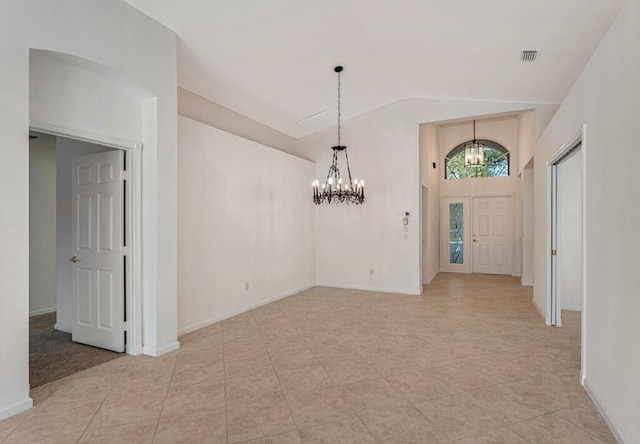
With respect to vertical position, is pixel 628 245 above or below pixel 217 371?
above

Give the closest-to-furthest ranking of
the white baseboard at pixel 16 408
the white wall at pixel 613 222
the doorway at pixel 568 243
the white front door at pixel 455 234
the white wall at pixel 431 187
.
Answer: the white wall at pixel 613 222 → the white baseboard at pixel 16 408 → the doorway at pixel 568 243 → the white wall at pixel 431 187 → the white front door at pixel 455 234

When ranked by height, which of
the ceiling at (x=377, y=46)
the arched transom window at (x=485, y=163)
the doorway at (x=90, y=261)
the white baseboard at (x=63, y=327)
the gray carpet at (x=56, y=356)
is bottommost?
the gray carpet at (x=56, y=356)

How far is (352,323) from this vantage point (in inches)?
195

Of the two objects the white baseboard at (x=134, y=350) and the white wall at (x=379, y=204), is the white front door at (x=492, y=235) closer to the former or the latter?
the white wall at (x=379, y=204)

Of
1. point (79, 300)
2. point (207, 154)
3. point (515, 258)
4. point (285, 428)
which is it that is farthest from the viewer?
point (515, 258)

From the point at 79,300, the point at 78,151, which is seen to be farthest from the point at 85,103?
the point at 79,300

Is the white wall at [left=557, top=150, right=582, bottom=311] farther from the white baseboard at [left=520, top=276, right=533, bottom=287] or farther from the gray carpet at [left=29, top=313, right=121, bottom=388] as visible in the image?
the gray carpet at [left=29, top=313, right=121, bottom=388]

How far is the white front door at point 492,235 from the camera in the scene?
9.35m

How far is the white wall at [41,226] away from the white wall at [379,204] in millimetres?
4603

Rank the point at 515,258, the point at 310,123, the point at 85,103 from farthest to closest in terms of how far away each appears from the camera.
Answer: the point at 515,258, the point at 310,123, the point at 85,103

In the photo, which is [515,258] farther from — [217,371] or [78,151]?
[78,151]

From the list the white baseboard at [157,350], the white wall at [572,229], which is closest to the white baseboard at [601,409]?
the white wall at [572,229]

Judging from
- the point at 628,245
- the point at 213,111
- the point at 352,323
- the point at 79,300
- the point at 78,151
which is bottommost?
the point at 352,323

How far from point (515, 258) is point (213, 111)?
313 inches
